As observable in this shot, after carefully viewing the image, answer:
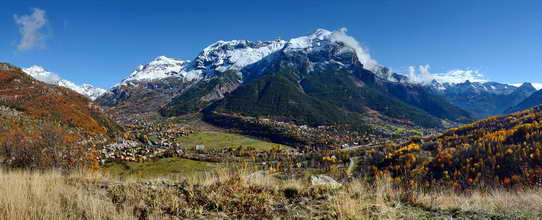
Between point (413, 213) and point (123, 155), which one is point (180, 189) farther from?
point (123, 155)

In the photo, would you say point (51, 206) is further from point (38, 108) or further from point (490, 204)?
point (38, 108)

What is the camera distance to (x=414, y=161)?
11988 cm

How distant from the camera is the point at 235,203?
19.7 ft

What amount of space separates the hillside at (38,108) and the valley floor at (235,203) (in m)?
126

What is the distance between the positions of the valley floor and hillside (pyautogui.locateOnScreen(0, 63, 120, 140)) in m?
126

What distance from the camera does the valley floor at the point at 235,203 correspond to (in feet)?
16.0

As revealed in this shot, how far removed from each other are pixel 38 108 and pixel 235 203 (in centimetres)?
19241

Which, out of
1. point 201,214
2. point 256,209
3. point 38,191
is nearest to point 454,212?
point 256,209

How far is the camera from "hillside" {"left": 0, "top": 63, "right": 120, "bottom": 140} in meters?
118

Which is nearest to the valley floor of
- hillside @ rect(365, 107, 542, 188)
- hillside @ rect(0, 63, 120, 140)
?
hillside @ rect(365, 107, 542, 188)

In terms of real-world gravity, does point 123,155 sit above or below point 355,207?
below

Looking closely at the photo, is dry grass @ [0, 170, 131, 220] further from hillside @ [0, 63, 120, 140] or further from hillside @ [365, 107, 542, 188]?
hillside @ [0, 63, 120, 140]

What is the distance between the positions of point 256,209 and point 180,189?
228 centimetres

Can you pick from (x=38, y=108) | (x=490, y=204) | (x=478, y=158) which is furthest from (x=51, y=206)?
(x=38, y=108)
